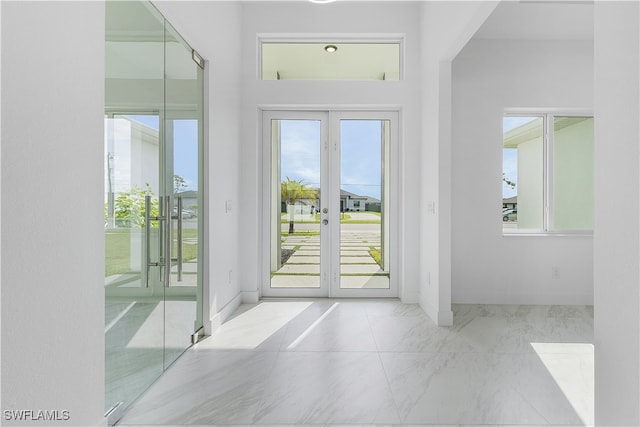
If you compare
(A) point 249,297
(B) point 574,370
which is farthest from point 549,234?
(A) point 249,297

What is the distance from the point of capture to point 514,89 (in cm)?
378

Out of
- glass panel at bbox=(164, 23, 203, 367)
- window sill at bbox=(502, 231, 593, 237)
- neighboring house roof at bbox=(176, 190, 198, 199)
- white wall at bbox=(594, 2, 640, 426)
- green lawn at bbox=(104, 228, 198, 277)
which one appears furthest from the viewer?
window sill at bbox=(502, 231, 593, 237)

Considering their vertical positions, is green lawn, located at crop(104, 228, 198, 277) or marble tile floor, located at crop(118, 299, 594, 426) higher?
green lawn, located at crop(104, 228, 198, 277)

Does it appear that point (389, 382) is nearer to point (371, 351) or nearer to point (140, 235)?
point (371, 351)

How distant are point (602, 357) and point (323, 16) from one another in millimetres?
3847

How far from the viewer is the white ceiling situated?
10.6 ft

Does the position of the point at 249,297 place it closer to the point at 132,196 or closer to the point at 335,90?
the point at 132,196

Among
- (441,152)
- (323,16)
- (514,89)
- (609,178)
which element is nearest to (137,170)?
(609,178)

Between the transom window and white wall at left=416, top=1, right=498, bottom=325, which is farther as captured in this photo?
the transom window

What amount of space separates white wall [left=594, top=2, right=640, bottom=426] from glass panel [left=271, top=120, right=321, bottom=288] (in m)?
3.03

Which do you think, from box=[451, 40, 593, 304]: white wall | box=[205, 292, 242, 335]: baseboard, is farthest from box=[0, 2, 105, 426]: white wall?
box=[451, 40, 593, 304]: white wall

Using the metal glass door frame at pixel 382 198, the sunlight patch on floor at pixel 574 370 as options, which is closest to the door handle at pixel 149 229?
the metal glass door frame at pixel 382 198

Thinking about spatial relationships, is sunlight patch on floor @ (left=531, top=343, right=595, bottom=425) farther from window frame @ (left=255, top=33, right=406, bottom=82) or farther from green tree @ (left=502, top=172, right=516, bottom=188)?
window frame @ (left=255, top=33, right=406, bottom=82)

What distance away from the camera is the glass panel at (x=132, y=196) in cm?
167
